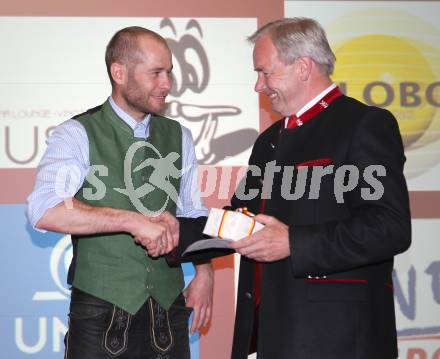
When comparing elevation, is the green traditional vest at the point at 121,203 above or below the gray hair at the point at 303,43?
below

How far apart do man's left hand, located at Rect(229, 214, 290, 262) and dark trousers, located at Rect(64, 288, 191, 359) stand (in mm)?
577

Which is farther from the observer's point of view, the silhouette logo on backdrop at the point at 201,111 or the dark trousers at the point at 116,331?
the silhouette logo on backdrop at the point at 201,111

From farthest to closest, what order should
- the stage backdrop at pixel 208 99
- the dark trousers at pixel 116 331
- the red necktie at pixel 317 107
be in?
1. the stage backdrop at pixel 208 99
2. the dark trousers at pixel 116 331
3. the red necktie at pixel 317 107

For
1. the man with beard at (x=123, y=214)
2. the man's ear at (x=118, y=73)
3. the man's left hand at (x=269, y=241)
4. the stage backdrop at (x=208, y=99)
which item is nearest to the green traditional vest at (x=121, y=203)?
the man with beard at (x=123, y=214)

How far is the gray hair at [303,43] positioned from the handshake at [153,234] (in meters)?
0.67

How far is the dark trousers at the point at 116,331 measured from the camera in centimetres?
217

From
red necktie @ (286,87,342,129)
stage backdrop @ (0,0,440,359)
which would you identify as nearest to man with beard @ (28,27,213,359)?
red necktie @ (286,87,342,129)

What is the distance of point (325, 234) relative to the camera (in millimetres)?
1771

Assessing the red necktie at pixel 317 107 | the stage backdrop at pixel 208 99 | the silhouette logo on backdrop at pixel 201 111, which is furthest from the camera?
the silhouette logo on backdrop at pixel 201 111

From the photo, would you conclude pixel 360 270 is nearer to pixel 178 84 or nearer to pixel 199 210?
pixel 199 210

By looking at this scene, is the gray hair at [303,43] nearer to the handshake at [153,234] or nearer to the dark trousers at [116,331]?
the handshake at [153,234]

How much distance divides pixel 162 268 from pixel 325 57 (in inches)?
35.1

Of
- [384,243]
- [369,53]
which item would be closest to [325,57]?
[384,243]

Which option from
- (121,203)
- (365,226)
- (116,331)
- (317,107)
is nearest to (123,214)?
(121,203)
